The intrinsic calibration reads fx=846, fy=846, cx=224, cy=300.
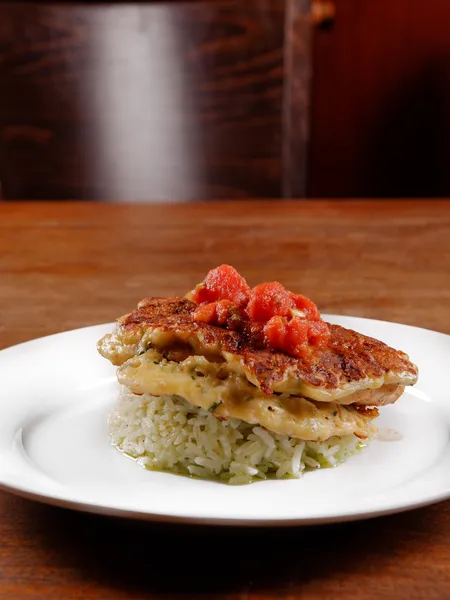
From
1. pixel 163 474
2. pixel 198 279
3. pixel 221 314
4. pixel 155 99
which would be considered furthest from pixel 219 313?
pixel 155 99

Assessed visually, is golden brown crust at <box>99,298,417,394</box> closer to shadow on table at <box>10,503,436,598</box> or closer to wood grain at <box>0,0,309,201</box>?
shadow on table at <box>10,503,436,598</box>

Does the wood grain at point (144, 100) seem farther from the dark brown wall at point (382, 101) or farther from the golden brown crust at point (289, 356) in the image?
the dark brown wall at point (382, 101)

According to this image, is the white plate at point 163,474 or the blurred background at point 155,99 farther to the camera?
the blurred background at point 155,99

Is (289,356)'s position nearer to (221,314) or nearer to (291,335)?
(291,335)

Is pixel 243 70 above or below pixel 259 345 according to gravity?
above

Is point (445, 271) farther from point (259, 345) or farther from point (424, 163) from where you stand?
point (424, 163)

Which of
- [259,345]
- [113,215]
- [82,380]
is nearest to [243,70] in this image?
[113,215]

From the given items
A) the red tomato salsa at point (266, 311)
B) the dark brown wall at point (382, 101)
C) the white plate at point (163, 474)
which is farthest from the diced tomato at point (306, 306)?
the dark brown wall at point (382, 101)
